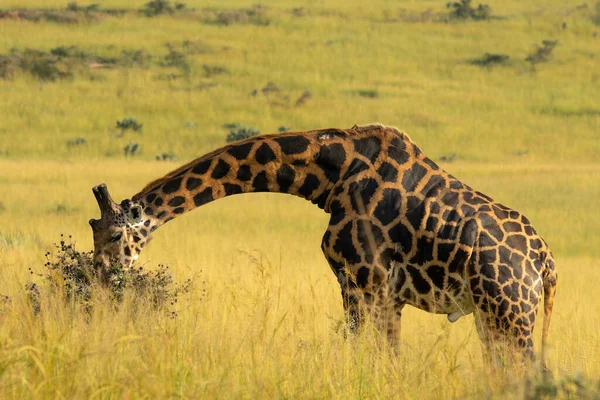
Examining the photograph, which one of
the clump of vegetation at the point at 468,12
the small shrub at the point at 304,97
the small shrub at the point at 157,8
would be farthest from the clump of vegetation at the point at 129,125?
the clump of vegetation at the point at 468,12

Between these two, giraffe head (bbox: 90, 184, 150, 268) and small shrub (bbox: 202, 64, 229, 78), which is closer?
giraffe head (bbox: 90, 184, 150, 268)

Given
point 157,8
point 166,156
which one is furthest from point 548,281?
point 157,8

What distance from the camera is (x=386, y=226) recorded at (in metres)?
7.93

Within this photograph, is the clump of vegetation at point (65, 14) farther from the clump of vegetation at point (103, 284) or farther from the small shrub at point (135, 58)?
the clump of vegetation at point (103, 284)

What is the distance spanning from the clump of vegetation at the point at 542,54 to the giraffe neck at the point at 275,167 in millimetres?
54765

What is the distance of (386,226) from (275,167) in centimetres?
88

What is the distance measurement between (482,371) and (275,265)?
8.16 meters

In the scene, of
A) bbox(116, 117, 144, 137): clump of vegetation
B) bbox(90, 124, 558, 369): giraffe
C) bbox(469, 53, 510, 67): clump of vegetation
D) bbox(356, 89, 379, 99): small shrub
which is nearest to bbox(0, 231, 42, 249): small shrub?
bbox(90, 124, 558, 369): giraffe

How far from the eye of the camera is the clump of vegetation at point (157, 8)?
74.2 metres

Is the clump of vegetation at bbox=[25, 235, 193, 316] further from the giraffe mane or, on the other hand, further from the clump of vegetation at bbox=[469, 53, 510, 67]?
the clump of vegetation at bbox=[469, 53, 510, 67]

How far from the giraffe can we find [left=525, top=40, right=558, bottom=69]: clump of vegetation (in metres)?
54.8

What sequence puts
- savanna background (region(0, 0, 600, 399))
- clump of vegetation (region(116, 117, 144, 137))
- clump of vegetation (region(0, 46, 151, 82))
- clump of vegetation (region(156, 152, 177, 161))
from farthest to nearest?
clump of vegetation (region(0, 46, 151, 82))
clump of vegetation (region(116, 117, 144, 137))
clump of vegetation (region(156, 152, 177, 161))
savanna background (region(0, 0, 600, 399))

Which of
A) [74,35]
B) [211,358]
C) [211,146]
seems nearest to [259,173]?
[211,358]

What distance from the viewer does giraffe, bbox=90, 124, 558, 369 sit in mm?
7648
